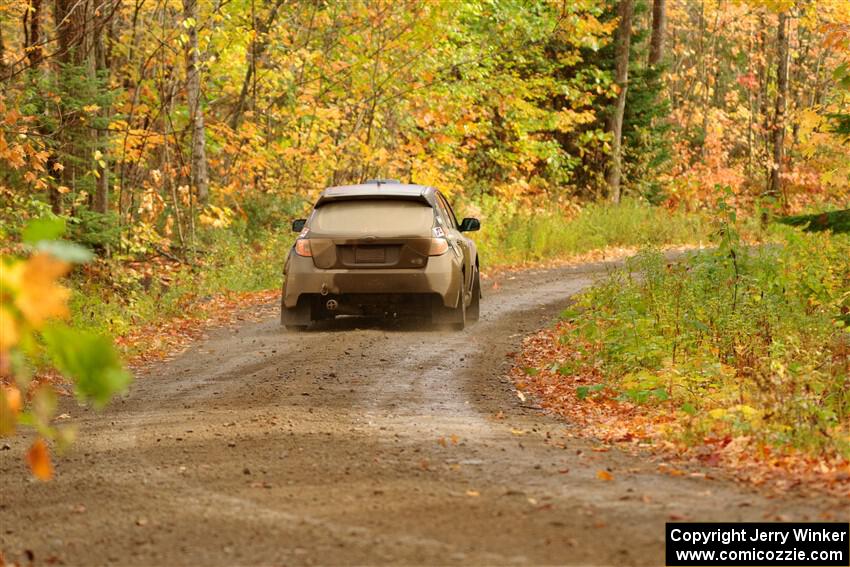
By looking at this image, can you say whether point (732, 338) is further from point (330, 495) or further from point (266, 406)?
point (330, 495)

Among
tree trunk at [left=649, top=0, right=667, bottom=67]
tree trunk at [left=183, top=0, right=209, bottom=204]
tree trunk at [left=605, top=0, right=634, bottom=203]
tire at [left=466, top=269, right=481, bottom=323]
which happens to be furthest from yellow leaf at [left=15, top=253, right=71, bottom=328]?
tree trunk at [left=649, top=0, right=667, bottom=67]

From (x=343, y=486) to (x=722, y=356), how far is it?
6.02m

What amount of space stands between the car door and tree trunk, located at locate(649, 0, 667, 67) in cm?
2210

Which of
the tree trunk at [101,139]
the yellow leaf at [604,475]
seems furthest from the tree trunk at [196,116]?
the yellow leaf at [604,475]

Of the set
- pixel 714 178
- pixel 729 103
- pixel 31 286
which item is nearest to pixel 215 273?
pixel 31 286

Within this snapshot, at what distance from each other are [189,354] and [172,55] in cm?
1127

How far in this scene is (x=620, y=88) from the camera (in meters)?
32.0

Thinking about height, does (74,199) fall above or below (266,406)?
above

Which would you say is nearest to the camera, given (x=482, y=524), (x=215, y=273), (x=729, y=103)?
(x=482, y=524)

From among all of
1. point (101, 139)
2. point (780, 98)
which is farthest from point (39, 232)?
point (780, 98)

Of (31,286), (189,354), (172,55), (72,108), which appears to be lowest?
(189,354)

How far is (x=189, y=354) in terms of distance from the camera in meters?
13.7

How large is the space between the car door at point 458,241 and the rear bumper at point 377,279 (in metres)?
0.47

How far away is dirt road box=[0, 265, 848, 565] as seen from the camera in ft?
17.3
